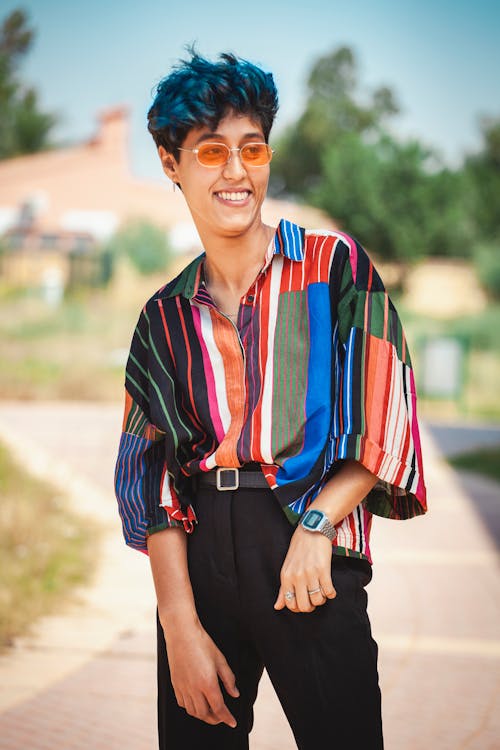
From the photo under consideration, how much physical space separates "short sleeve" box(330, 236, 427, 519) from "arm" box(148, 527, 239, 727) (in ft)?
1.22

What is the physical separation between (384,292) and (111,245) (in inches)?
1252

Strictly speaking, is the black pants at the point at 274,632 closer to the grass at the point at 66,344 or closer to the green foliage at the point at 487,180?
the grass at the point at 66,344

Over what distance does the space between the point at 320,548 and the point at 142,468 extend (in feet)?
1.44

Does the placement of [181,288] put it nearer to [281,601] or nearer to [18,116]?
[281,601]

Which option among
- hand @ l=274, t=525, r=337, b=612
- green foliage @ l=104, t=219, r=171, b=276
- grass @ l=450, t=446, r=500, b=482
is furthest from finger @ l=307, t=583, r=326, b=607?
green foliage @ l=104, t=219, r=171, b=276

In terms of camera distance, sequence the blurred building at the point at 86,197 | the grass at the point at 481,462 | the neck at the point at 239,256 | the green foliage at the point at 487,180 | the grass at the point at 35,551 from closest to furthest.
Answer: the neck at the point at 239,256, the grass at the point at 35,551, the grass at the point at 481,462, the blurred building at the point at 86,197, the green foliage at the point at 487,180

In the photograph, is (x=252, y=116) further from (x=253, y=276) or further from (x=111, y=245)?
(x=111, y=245)

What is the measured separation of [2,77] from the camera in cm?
4434

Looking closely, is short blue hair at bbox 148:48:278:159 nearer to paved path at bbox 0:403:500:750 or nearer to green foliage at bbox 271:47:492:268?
paved path at bbox 0:403:500:750

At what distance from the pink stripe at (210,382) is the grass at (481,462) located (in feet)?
32.6

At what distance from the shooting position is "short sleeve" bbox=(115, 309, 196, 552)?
1944mm

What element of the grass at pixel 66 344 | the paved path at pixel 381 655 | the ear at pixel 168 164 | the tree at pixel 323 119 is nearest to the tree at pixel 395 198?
the tree at pixel 323 119

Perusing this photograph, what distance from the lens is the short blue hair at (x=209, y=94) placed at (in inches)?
73.4

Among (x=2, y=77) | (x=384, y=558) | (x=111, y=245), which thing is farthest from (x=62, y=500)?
(x=2, y=77)
